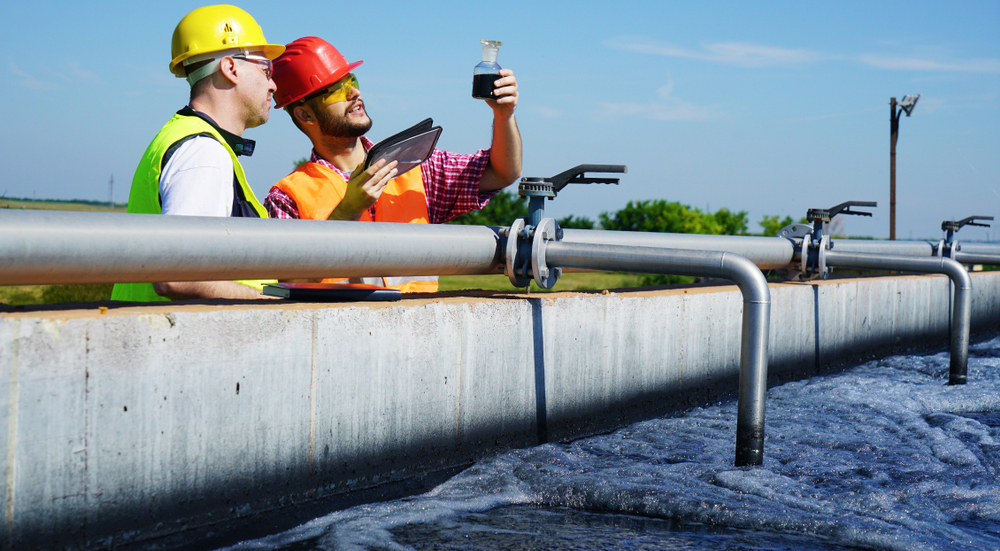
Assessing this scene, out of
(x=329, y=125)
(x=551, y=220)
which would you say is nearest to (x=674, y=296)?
(x=551, y=220)

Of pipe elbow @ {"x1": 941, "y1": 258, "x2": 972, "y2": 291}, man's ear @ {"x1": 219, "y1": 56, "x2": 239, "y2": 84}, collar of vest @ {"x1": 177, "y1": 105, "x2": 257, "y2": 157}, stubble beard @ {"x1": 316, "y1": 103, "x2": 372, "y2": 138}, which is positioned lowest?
pipe elbow @ {"x1": 941, "y1": 258, "x2": 972, "y2": 291}

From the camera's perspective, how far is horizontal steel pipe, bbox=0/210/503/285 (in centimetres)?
224

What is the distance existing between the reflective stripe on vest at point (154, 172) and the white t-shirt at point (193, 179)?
5 centimetres

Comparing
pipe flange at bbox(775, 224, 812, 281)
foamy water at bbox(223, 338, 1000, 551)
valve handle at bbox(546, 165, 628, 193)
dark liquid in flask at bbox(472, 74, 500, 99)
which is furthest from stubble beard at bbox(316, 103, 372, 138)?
pipe flange at bbox(775, 224, 812, 281)

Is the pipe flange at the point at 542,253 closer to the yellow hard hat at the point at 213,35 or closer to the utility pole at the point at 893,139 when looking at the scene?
the yellow hard hat at the point at 213,35

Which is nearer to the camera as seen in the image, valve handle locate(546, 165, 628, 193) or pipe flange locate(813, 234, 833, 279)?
valve handle locate(546, 165, 628, 193)

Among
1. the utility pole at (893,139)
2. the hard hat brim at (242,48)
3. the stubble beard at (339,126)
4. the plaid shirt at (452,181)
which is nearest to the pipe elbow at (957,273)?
the plaid shirt at (452,181)

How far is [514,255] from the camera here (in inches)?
144

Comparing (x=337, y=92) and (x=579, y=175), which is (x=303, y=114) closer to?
(x=337, y=92)

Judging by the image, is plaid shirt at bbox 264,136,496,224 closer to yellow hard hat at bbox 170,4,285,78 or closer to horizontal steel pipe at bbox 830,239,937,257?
yellow hard hat at bbox 170,4,285,78

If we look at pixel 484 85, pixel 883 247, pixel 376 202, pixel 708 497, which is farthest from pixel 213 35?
pixel 883 247

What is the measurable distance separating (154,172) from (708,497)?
2283 millimetres

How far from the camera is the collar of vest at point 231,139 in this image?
314cm

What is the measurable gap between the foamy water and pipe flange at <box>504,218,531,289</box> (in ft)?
2.44
